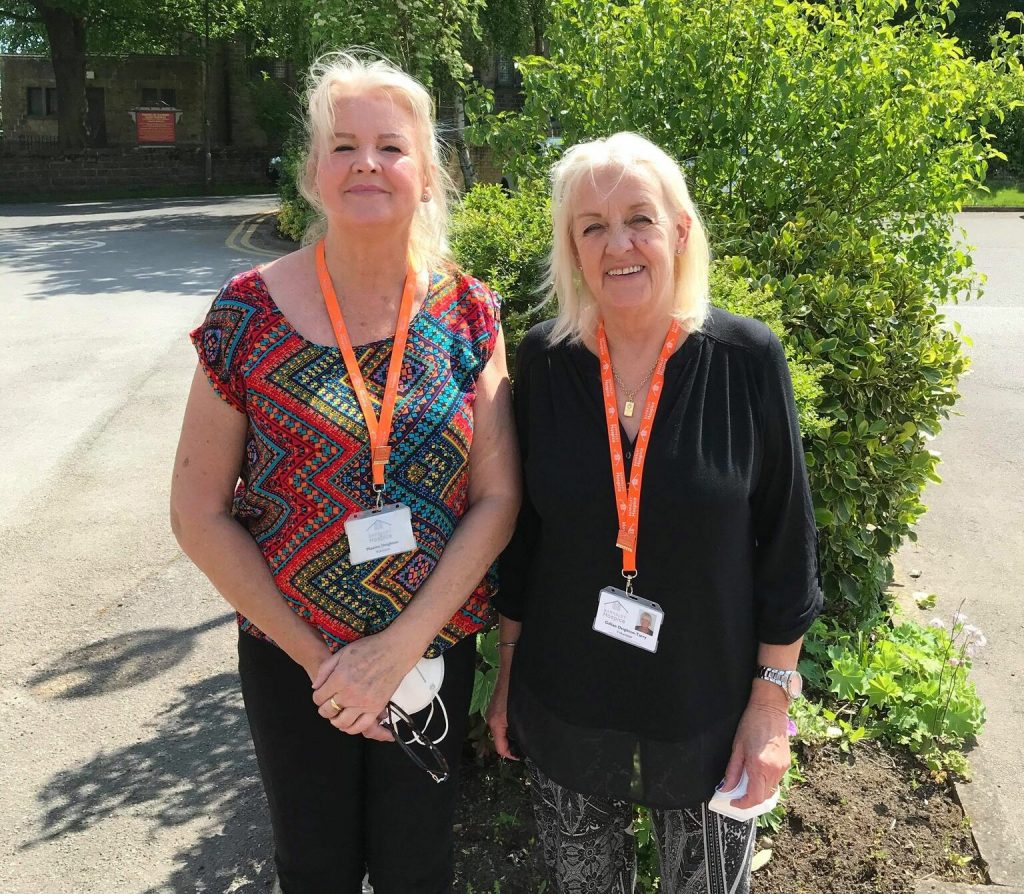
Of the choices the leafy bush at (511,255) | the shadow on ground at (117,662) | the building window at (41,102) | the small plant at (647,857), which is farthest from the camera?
the building window at (41,102)

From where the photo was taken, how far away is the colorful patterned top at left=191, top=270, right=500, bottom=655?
1.89 meters

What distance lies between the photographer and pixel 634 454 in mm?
1864

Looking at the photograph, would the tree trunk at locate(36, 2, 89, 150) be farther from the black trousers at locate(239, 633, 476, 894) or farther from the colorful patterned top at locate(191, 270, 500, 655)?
the black trousers at locate(239, 633, 476, 894)

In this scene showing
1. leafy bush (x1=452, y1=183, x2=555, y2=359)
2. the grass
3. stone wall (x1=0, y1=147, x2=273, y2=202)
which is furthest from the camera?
stone wall (x1=0, y1=147, x2=273, y2=202)

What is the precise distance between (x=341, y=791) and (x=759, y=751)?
2.88ft

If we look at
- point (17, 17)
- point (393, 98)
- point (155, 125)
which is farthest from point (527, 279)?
point (17, 17)

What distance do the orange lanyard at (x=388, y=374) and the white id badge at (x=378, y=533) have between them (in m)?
0.04

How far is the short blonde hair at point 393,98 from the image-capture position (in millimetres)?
1971

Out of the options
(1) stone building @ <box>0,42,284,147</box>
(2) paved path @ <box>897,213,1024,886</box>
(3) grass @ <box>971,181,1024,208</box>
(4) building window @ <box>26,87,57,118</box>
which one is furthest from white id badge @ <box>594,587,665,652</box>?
(4) building window @ <box>26,87,57,118</box>

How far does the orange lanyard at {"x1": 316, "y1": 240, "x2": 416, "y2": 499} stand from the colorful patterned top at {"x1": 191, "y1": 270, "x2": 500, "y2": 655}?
2cm

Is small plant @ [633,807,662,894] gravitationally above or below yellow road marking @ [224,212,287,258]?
above

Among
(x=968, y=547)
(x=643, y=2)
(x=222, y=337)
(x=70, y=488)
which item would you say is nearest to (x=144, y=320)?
(x=70, y=488)

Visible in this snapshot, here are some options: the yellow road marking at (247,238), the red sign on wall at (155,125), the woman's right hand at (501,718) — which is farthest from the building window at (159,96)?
the woman's right hand at (501,718)

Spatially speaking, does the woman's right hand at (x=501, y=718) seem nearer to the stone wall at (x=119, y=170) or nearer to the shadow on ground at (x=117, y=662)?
the shadow on ground at (x=117, y=662)
